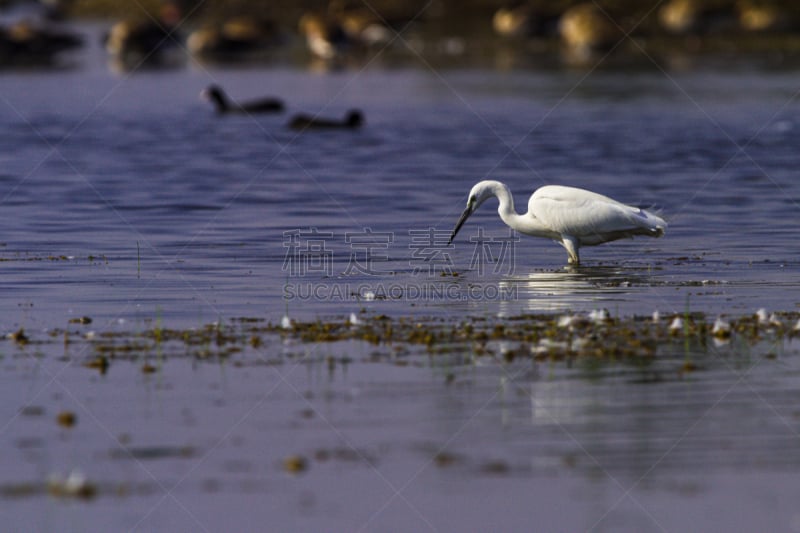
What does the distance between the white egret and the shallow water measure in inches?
16.4

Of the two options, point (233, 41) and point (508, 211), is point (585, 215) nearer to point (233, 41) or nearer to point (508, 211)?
point (508, 211)

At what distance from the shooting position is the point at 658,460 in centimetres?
713

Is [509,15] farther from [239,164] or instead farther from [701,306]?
[701,306]

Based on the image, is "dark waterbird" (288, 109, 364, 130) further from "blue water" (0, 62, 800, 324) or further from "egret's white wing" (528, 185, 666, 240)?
"egret's white wing" (528, 185, 666, 240)

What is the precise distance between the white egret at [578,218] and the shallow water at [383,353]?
417 mm

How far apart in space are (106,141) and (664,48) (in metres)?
34.6

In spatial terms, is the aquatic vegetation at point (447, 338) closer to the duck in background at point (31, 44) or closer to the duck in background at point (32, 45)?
the duck in background at point (32, 45)

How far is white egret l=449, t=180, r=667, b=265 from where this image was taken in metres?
13.7

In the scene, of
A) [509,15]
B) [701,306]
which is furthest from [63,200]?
[509,15]

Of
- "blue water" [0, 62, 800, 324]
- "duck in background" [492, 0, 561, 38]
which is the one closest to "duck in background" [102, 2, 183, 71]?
"blue water" [0, 62, 800, 324]

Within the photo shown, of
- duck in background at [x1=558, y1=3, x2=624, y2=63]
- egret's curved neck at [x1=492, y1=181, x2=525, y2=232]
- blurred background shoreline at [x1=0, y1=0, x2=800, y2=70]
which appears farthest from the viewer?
Result: duck in background at [x1=558, y1=3, x2=624, y2=63]

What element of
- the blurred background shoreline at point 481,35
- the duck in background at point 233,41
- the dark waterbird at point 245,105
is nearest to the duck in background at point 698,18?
the blurred background shoreline at point 481,35

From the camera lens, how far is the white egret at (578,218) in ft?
45.0

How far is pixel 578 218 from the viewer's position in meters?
13.7
